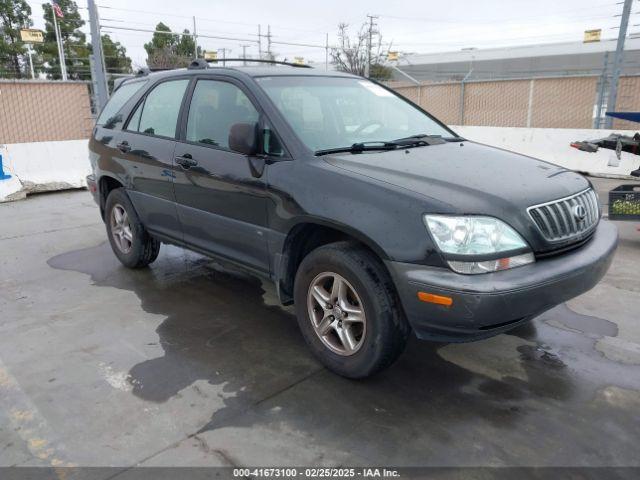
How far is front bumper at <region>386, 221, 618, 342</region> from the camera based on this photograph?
8.08ft

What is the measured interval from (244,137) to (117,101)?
2628 mm

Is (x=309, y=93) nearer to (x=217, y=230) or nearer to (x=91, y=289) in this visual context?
(x=217, y=230)

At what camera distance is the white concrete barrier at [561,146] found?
428 inches

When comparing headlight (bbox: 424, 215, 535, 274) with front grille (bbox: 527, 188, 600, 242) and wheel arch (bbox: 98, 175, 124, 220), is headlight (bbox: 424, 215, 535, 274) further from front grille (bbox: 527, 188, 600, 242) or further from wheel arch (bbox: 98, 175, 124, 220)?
wheel arch (bbox: 98, 175, 124, 220)

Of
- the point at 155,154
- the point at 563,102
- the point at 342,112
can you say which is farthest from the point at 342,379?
the point at 563,102

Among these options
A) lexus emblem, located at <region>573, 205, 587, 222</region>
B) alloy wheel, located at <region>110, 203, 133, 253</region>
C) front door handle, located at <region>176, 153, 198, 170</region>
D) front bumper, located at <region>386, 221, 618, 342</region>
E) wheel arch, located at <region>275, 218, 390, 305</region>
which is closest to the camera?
front bumper, located at <region>386, 221, 618, 342</region>

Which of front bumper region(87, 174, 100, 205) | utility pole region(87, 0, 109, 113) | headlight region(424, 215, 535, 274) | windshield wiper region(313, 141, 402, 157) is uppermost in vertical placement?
utility pole region(87, 0, 109, 113)

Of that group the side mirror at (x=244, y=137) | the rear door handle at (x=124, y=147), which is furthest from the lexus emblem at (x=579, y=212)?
the rear door handle at (x=124, y=147)

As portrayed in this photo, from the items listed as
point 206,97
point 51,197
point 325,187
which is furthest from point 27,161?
point 325,187

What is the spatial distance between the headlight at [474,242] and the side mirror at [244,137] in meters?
1.27

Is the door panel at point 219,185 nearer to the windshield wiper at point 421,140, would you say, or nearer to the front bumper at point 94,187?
the windshield wiper at point 421,140

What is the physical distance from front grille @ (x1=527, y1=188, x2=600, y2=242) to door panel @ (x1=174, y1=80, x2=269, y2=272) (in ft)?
5.50

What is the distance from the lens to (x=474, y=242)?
100.0 inches

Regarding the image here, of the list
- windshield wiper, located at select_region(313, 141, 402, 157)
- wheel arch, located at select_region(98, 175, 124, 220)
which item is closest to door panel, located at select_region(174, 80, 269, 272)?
windshield wiper, located at select_region(313, 141, 402, 157)
